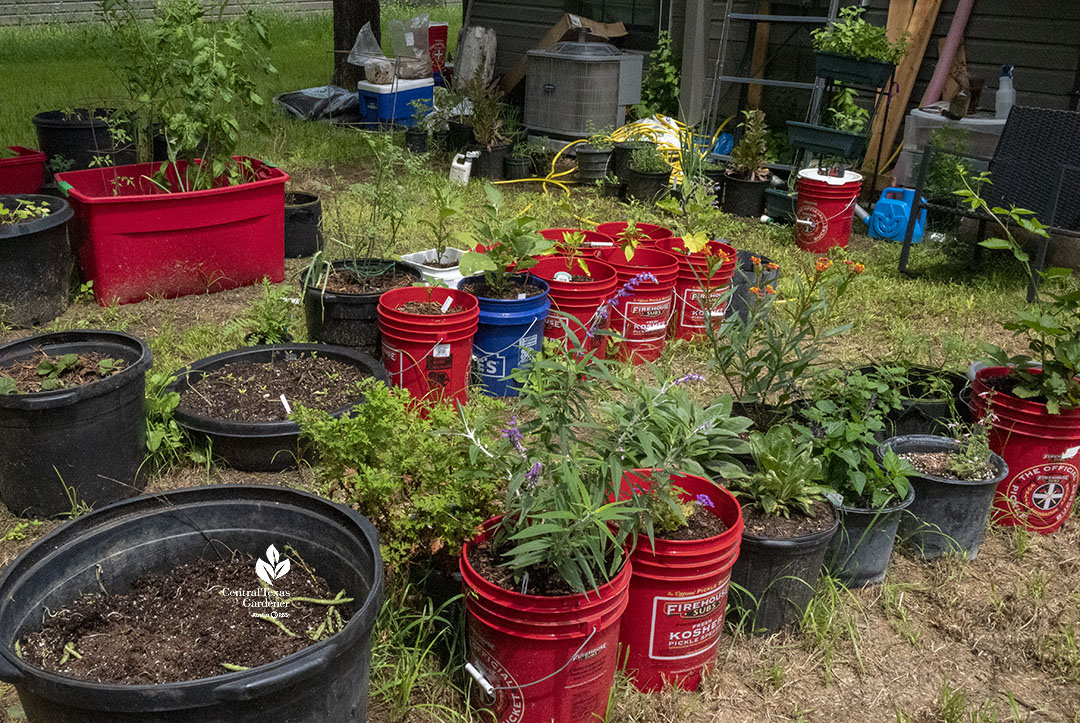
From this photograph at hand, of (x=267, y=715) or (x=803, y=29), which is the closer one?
(x=267, y=715)

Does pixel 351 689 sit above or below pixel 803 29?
below

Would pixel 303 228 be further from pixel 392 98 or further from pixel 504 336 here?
pixel 392 98

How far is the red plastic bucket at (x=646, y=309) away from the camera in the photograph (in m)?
3.78

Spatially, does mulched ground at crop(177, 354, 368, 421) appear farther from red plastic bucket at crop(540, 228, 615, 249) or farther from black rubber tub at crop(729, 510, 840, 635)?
black rubber tub at crop(729, 510, 840, 635)

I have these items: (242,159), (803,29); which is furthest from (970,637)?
(803,29)

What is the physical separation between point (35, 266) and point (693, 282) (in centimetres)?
291

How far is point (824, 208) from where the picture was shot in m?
5.33

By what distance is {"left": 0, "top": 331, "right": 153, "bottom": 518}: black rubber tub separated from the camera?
258cm

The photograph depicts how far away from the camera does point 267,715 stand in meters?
1.49

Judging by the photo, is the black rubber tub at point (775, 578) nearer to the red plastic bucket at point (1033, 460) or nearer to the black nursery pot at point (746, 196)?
the red plastic bucket at point (1033, 460)

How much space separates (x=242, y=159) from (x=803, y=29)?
4.50 m

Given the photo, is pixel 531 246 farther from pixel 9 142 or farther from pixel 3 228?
pixel 9 142

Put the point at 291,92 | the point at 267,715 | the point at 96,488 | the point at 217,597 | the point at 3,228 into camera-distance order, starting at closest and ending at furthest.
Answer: the point at 267,715 < the point at 217,597 < the point at 96,488 < the point at 3,228 < the point at 291,92

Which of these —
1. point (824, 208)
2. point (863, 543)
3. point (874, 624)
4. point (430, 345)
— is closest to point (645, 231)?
point (824, 208)
